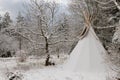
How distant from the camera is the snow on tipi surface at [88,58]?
714 inches

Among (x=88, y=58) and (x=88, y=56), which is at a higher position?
(x=88, y=56)

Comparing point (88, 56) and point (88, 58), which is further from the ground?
point (88, 56)

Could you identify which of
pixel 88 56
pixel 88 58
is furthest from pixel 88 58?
pixel 88 56

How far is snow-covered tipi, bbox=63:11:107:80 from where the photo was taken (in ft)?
59.5

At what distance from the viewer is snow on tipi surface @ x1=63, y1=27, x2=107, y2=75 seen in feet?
59.5

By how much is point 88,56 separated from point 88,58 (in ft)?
0.55

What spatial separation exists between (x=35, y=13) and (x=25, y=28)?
5.39ft

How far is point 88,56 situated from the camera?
18.7 meters

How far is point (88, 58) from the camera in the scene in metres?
18.6

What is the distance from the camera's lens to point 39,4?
2312cm

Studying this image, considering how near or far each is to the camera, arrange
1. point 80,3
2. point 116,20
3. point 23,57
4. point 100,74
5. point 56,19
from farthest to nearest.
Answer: point 80,3, point 23,57, point 56,19, point 116,20, point 100,74

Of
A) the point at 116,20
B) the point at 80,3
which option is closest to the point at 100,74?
the point at 116,20

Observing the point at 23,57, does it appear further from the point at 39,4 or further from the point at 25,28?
the point at 39,4

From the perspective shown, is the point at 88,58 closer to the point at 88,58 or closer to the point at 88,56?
the point at 88,58
